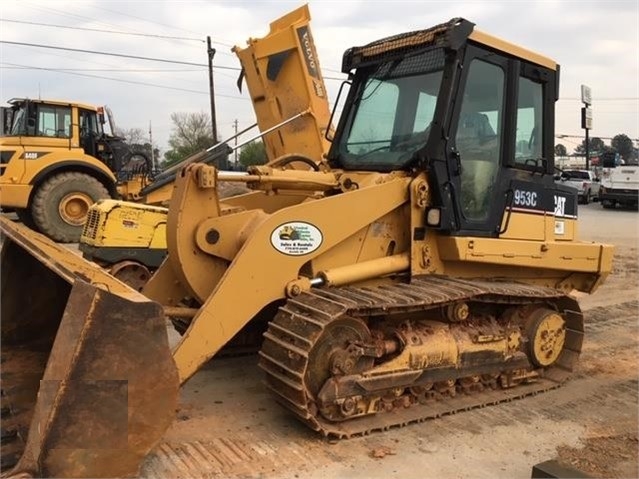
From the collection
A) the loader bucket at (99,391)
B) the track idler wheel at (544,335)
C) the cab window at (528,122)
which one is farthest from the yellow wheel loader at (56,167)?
the loader bucket at (99,391)

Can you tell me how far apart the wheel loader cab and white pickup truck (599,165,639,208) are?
20.0 meters

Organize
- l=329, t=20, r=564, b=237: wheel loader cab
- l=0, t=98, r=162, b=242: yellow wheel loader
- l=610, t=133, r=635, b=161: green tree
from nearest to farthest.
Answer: l=329, t=20, r=564, b=237: wheel loader cab
l=0, t=98, r=162, b=242: yellow wheel loader
l=610, t=133, r=635, b=161: green tree

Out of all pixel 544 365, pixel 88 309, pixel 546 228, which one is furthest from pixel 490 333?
pixel 88 309

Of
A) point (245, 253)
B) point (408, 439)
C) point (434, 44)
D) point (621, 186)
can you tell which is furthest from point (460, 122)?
point (621, 186)

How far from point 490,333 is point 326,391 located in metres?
1.52

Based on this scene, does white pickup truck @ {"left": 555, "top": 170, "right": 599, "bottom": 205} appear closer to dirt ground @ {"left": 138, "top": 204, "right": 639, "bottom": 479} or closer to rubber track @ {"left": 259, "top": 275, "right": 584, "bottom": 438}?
dirt ground @ {"left": 138, "top": 204, "right": 639, "bottom": 479}

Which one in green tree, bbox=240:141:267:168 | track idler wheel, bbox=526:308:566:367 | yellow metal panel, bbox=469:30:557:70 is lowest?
track idler wheel, bbox=526:308:566:367

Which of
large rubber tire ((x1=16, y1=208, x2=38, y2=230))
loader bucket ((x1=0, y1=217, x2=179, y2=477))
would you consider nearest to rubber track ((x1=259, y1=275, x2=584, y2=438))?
loader bucket ((x1=0, y1=217, x2=179, y2=477))

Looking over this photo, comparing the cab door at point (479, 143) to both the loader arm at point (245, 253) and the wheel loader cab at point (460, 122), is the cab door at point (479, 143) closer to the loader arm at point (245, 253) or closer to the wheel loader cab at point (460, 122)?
the wheel loader cab at point (460, 122)

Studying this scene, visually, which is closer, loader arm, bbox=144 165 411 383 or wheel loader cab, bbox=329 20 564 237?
loader arm, bbox=144 165 411 383

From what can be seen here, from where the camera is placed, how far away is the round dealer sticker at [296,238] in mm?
4086

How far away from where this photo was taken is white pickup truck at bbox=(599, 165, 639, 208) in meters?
23.2

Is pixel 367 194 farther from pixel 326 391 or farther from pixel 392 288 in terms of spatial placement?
pixel 326 391

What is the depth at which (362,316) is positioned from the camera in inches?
163
